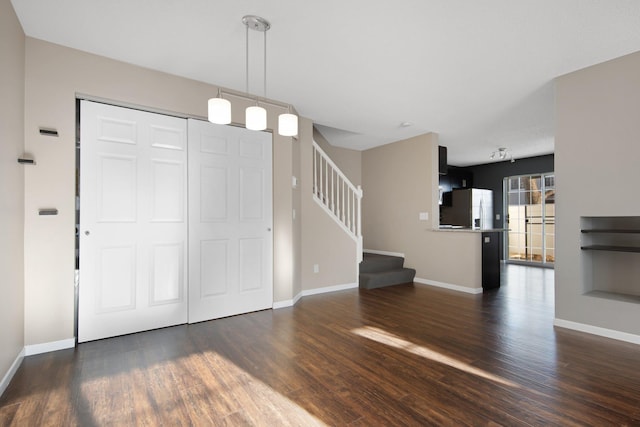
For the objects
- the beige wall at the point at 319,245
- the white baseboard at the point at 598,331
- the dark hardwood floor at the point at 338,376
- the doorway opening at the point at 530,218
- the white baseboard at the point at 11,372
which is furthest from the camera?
the doorway opening at the point at 530,218

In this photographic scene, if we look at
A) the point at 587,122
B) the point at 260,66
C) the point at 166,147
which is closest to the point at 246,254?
the point at 166,147

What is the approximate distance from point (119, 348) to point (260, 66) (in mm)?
2946

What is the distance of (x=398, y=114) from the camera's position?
455 centimetres

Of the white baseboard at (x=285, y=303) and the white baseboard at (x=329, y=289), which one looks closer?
the white baseboard at (x=285, y=303)

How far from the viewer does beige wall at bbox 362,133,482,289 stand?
5062 millimetres

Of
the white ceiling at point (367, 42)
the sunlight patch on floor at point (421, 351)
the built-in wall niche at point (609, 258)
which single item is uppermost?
the white ceiling at point (367, 42)

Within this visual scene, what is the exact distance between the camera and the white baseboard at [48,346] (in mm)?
2557

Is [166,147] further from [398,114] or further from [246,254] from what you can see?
[398,114]

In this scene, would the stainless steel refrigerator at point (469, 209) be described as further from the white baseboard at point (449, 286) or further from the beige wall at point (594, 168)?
the beige wall at point (594, 168)

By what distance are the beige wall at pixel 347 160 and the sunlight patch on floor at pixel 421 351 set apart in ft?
13.3

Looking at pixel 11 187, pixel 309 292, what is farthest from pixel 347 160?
pixel 11 187

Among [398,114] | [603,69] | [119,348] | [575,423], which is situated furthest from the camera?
[398,114]

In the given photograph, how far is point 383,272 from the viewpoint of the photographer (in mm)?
5465

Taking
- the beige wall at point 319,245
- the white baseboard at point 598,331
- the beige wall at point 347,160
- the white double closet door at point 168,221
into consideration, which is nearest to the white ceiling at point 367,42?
the white double closet door at point 168,221
